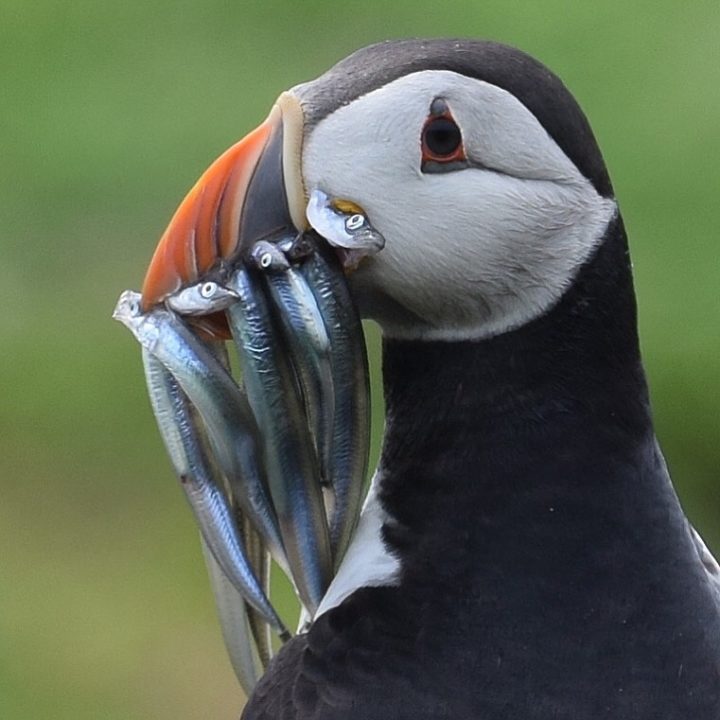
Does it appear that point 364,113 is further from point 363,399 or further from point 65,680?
point 65,680

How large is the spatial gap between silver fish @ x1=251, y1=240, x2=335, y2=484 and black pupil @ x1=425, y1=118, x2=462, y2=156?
0.77ft

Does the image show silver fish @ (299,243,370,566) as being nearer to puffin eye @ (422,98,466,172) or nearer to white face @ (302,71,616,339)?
white face @ (302,71,616,339)

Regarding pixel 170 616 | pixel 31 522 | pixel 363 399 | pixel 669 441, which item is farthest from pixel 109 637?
pixel 363 399

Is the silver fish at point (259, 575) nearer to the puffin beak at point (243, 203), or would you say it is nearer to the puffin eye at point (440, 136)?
the puffin beak at point (243, 203)

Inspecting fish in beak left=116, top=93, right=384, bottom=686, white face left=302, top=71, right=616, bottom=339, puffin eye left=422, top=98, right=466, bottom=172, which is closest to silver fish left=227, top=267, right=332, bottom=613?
fish in beak left=116, top=93, right=384, bottom=686

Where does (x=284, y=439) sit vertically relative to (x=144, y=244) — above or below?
above

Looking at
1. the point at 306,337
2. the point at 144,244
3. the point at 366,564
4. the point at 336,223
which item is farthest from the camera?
the point at 144,244

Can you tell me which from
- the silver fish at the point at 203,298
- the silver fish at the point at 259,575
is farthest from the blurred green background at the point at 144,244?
the silver fish at the point at 203,298

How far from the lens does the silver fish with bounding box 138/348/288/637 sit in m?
2.50

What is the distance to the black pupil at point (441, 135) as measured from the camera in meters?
2.33

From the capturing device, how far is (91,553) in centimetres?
557

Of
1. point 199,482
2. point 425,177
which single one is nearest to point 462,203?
point 425,177

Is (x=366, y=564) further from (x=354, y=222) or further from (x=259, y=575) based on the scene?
(x=354, y=222)

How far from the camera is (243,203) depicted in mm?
2355
